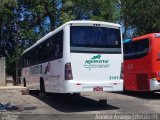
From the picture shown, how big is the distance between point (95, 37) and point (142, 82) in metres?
5.18

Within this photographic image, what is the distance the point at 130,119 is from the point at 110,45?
4032mm

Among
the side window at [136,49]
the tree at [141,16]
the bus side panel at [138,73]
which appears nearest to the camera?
the bus side panel at [138,73]

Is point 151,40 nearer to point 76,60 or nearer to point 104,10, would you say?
point 76,60

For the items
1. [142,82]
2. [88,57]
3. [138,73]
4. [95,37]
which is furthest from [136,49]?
[88,57]

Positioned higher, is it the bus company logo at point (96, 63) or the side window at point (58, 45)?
the side window at point (58, 45)

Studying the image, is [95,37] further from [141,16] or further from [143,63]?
[141,16]

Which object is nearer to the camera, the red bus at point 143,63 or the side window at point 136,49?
the red bus at point 143,63

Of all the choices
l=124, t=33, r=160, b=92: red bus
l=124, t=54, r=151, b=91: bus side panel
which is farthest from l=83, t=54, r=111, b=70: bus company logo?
l=124, t=54, r=151, b=91: bus side panel

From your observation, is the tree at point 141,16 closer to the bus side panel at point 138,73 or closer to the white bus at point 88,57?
the bus side panel at point 138,73

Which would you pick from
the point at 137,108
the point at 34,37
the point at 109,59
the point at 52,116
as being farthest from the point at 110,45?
the point at 34,37

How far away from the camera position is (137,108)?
51.1 feet

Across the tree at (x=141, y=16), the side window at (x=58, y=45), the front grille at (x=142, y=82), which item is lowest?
the front grille at (x=142, y=82)

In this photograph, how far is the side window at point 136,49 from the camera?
19.8 m

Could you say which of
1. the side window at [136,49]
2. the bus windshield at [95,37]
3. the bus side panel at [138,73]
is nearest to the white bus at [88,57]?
the bus windshield at [95,37]
